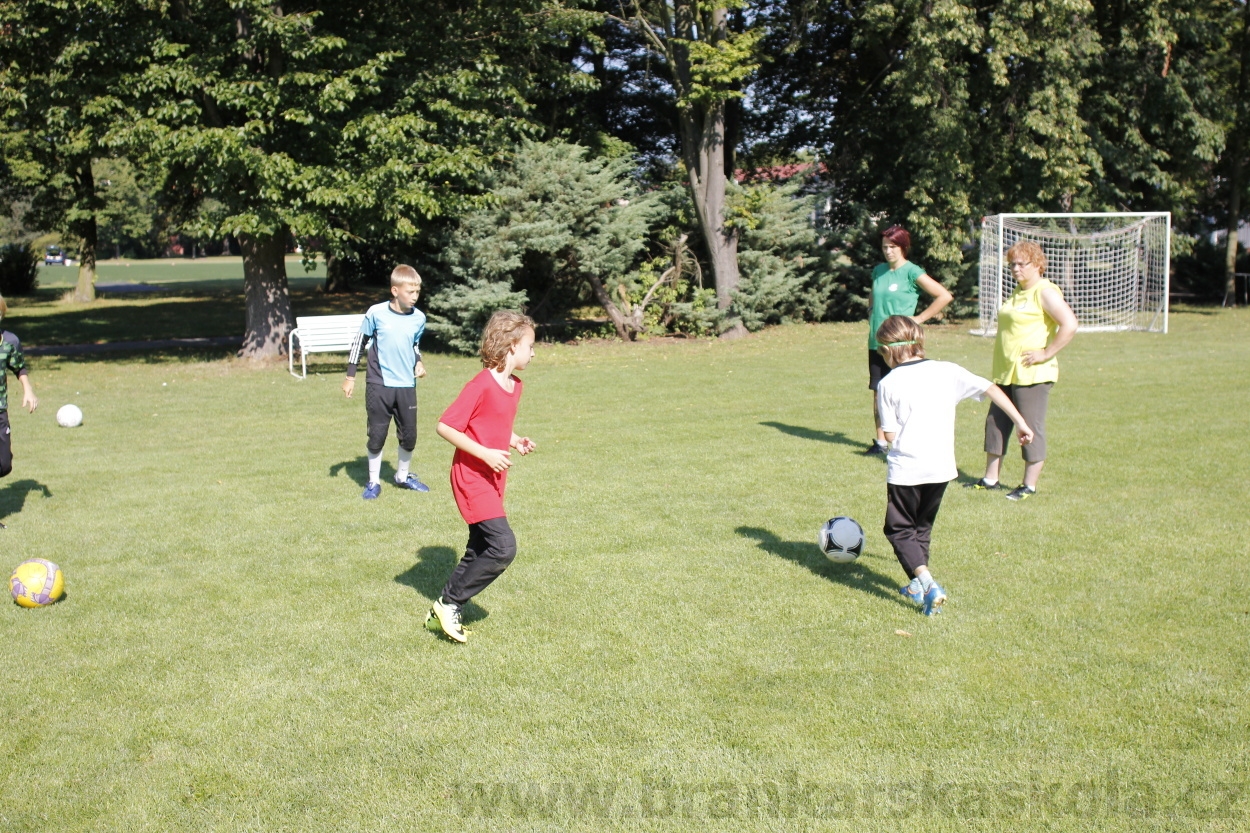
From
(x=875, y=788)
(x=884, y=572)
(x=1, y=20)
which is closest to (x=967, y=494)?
(x=884, y=572)

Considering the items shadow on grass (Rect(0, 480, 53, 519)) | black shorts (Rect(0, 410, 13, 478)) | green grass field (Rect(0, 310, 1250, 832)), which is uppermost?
black shorts (Rect(0, 410, 13, 478))

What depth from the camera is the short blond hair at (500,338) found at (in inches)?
209

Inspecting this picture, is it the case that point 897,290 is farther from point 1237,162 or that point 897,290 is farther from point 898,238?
point 1237,162

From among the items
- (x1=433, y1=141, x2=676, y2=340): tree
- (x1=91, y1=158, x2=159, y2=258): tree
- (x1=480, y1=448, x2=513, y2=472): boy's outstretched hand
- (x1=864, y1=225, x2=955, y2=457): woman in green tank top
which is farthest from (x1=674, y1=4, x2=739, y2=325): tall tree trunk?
(x1=91, y1=158, x2=159, y2=258): tree

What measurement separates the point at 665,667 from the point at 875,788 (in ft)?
4.54

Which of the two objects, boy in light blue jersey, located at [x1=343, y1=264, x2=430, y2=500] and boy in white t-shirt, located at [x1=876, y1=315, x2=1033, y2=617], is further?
boy in light blue jersey, located at [x1=343, y1=264, x2=430, y2=500]

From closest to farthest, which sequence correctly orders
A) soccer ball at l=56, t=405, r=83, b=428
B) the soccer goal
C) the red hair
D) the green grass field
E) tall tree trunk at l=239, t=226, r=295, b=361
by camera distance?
the green grass field < the red hair < soccer ball at l=56, t=405, r=83, b=428 < tall tree trunk at l=239, t=226, r=295, b=361 < the soccer goal

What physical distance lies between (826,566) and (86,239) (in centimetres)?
3565

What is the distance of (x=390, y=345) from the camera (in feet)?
29.0

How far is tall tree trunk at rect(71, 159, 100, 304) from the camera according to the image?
108ft

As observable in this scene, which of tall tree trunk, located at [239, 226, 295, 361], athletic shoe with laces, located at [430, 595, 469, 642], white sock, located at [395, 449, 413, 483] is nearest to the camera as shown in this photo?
athletic shoe with laces, located at [430, 595, 469, 642]

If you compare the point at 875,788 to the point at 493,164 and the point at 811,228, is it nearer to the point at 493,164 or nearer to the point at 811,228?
the point at 493,164

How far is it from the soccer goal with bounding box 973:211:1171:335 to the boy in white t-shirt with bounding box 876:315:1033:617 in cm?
1879

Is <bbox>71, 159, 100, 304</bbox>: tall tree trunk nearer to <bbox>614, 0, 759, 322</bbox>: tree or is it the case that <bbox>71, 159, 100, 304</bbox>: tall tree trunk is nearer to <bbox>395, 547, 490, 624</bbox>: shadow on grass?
<bbox>614, 0, 759, 322</bbox>: tree
